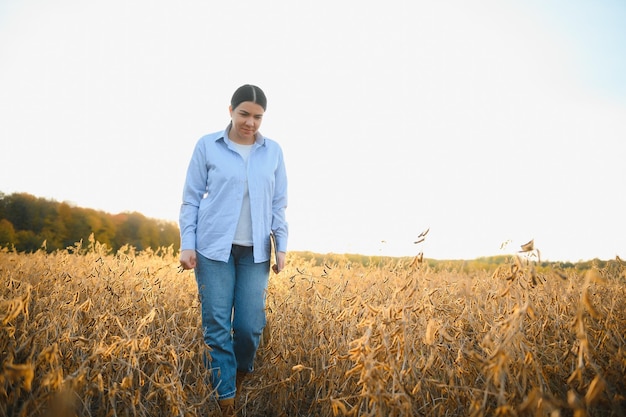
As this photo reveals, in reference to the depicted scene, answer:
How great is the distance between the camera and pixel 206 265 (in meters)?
2.68

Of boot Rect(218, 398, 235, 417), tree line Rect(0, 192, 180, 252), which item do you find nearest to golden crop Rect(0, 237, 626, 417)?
boot Rect(218, 398, 235, 417)

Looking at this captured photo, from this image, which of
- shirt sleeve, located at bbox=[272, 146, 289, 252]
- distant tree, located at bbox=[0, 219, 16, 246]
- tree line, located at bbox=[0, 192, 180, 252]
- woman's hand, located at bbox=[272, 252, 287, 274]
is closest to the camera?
woman's hand, located at bbox=[272, 252, 287, 274]

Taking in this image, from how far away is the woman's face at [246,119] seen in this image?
277 cm

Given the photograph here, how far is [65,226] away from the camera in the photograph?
1334cm

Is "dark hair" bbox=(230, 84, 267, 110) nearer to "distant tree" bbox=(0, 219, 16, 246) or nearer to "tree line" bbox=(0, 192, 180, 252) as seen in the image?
"tree line" bbox=(0, 192, 180, 252)

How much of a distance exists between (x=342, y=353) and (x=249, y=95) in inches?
79.5

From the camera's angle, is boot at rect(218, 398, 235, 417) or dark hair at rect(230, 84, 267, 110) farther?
dark hair at rect(230, 84, 267, 110)

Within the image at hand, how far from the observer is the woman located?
2658 mm

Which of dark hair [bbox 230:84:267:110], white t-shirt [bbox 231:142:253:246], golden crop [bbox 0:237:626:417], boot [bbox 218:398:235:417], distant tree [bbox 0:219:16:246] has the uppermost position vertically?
dark hair [bbox 230:84:267:110]

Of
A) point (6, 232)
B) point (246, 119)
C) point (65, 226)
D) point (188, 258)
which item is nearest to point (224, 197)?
point (188, 258)

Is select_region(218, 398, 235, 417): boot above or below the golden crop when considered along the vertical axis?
below

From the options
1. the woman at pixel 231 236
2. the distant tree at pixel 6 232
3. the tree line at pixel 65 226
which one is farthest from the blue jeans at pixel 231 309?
the distant tree at pixel 6 232

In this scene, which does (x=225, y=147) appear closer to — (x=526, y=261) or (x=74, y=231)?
(x=526, y=261)

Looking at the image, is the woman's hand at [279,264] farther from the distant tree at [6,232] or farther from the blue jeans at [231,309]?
the distant tree at [6,232]
